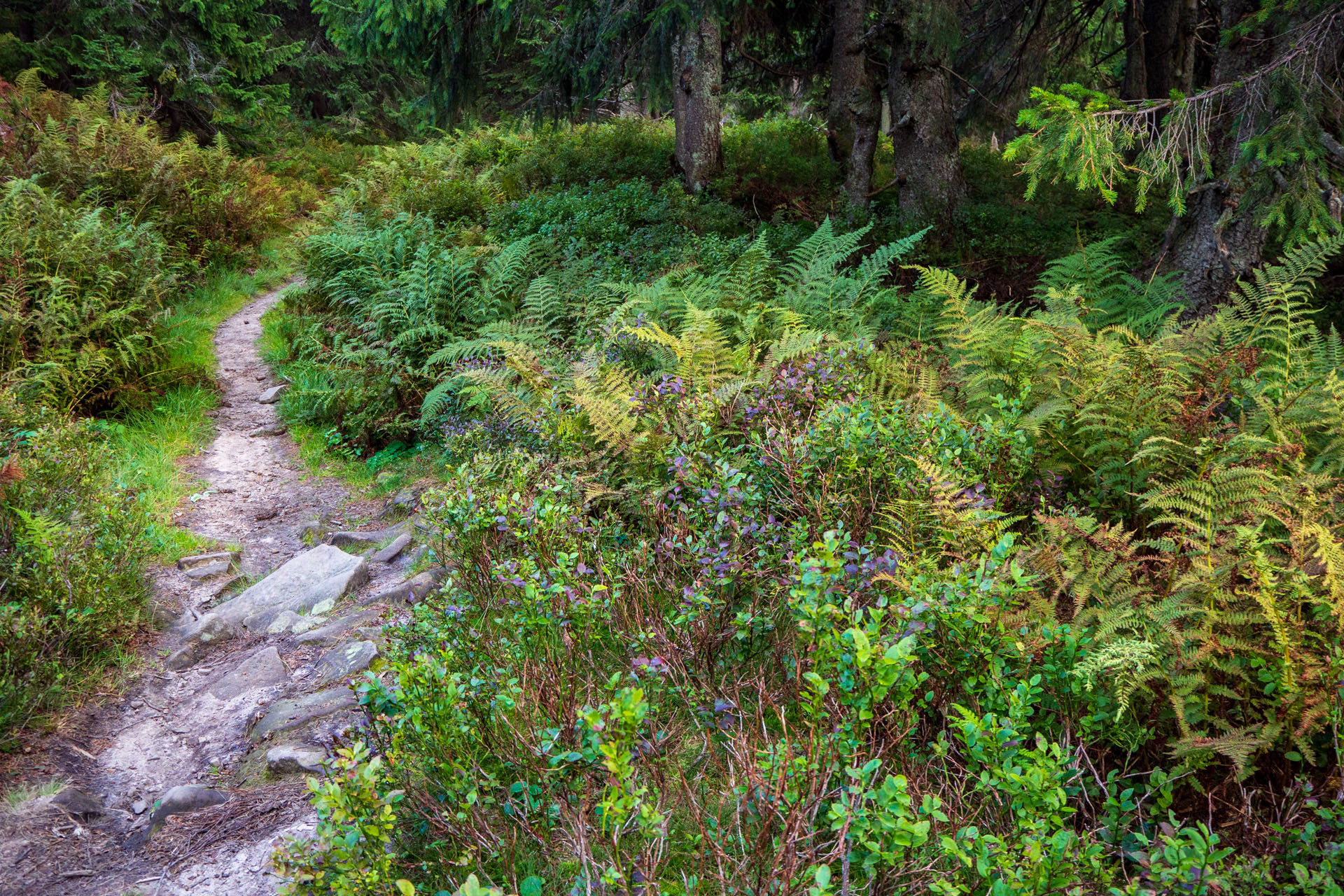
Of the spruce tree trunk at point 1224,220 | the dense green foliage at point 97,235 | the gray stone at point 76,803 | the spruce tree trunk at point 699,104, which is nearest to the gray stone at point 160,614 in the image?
the gray stone at point 76,803

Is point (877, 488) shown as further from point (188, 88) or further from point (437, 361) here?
point (188, 88)

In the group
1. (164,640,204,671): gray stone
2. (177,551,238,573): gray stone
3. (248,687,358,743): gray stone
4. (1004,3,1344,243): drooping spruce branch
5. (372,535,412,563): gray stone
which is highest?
(1004,3,1344,243): drooping spruce branch

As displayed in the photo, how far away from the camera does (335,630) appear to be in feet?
15.2

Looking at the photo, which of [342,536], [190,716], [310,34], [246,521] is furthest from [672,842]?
[310,34]

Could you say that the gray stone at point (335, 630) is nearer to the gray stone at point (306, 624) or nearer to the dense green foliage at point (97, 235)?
the gray stone at point (306, 624)

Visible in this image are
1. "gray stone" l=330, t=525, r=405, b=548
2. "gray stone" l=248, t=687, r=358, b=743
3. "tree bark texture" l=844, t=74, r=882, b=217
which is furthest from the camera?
"tree bark texture" l=844, t=74, r=882, b=217

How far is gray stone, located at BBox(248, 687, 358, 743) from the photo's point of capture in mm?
3820

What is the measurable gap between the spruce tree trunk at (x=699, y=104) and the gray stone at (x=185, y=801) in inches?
335

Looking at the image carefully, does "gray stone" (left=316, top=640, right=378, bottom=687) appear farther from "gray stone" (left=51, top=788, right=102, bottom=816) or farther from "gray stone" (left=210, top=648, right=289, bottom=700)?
"gray stone" (left=51, top=788, right=102, bottom=816)

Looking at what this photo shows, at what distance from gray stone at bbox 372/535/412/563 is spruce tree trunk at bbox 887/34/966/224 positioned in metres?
6.32

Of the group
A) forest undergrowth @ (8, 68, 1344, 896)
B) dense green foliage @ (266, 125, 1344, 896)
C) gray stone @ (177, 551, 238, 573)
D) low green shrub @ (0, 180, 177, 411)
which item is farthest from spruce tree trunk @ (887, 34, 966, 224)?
low green shrub @ (0, 180, 177, 411)

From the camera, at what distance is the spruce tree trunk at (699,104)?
972 centimetres

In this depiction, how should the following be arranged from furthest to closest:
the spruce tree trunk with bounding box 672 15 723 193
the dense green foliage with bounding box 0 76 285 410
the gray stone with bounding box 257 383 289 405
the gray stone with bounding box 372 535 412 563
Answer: the spruce tree trunk with bounding box 672 15 723 193 < the gray stone with bounding box 257 383 289 405 < the dense green foliage with bounding box 0 76 285 410 < the gray stone with bounding box 372 535 412 563

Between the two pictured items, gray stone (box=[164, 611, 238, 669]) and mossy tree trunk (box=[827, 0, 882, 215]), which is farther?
mossy tree trunk (box=[827, 0, 882, 215])
